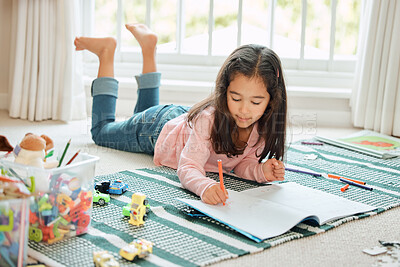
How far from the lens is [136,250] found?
0.96 meters

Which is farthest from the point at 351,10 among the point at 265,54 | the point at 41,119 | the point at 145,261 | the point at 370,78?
the point at 145,261

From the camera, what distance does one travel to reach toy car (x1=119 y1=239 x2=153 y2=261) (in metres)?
0.95

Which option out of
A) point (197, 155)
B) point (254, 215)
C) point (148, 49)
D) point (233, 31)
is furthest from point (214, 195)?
point (233, 31)

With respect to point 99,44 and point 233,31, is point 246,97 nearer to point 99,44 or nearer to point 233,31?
point 99,44

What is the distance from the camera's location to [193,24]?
2.66 metres

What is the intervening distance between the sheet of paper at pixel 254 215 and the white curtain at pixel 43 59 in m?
1.20

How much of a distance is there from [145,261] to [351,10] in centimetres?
201

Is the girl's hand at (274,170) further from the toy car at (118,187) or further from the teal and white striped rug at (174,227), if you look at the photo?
the toy car at (118,187)

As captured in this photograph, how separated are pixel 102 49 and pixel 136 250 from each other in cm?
110

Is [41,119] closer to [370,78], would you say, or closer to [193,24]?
[193,24]

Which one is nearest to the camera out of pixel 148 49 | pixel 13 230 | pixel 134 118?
pixel 13 230

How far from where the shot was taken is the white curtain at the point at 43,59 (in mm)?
2188

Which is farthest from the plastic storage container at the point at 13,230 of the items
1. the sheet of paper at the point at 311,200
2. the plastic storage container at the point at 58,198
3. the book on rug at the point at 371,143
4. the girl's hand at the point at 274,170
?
the book on rug at the point at 371,143

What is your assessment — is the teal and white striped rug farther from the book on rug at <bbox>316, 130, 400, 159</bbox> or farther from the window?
the window
